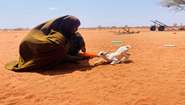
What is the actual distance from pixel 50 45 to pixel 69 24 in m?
1.20

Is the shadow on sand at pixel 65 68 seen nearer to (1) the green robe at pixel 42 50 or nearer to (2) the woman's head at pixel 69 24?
(1) the green robe at pixel 42 50

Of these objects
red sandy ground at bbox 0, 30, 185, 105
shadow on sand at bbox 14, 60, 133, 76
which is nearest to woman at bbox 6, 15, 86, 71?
shadow on sand at bbox 14, 60, 133, 76

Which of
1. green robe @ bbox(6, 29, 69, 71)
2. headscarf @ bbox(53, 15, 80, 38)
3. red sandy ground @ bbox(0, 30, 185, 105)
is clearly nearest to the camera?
red sandy ground @ bbox(0, 30, 185, 105)

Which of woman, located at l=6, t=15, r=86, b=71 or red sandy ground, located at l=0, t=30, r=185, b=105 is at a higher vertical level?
woman, located at l=6, t=15, r=86, b=71

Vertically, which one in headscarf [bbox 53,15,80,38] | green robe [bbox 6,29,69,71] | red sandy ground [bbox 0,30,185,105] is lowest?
red sandy ground [bbox 0,30,185,105]

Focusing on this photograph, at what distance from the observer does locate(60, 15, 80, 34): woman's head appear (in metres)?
10.6

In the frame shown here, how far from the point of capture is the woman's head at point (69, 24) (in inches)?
416

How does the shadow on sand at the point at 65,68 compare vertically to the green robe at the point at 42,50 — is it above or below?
below

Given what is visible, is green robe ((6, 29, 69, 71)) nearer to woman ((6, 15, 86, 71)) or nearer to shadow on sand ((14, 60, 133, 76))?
woman ((6, 15, 86, 71))

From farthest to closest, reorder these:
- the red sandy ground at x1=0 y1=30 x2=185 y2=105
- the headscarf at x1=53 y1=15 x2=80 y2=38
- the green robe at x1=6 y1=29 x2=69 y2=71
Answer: the headscarf at x1=53 y1=15 x2=80 y2=38 < the green robe at x1=6 y1=29 x2=69 y2=71 < the red sandy ground at x1=0 y1=30 x2=185 y2=105

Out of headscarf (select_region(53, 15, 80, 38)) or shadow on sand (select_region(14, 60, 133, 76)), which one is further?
headscarf (select_region(53, 15, 80, 38))

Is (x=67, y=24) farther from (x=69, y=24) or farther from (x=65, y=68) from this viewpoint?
(x=65, y=68)

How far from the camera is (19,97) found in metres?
7.84

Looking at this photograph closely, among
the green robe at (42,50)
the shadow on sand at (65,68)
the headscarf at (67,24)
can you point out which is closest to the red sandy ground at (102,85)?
the shadow on sand at (65,68)
